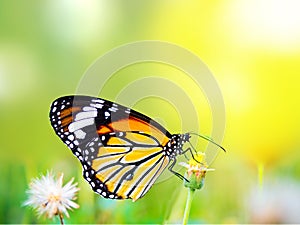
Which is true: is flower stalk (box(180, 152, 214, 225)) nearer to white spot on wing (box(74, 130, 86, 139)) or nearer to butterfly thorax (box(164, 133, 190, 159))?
butterfly thorax (box(164, 133, 190, 159))

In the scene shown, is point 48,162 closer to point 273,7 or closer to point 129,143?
point 129,143

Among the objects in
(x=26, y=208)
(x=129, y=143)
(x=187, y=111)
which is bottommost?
(x=26, y=208)

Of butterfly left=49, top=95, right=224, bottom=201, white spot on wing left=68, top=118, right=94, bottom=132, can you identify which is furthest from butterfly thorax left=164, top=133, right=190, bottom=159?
white spot on wing left=68, top=118, right=94, bottom=132

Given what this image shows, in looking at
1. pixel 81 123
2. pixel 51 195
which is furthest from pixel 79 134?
pixel 51 195

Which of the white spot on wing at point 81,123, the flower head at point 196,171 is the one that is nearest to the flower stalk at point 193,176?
the flower head at point 196,171

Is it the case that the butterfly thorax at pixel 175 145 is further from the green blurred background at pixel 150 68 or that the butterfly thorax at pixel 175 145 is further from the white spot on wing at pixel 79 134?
the white spot on wing at pixel 79 134

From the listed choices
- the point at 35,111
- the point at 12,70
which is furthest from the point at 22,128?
the point at 12,70

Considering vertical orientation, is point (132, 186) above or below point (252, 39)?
below

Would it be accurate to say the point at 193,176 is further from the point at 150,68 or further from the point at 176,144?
the point at 150,68
